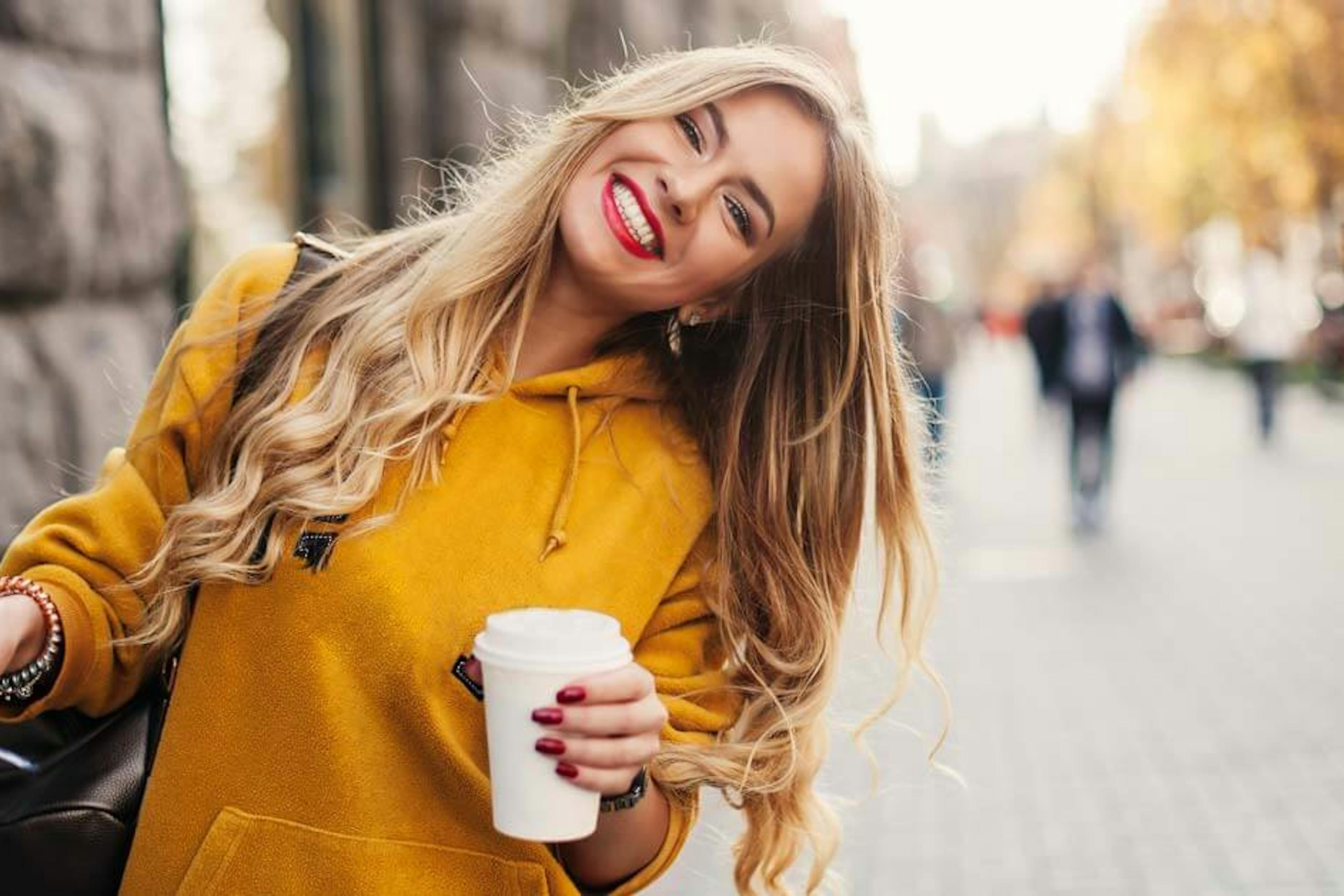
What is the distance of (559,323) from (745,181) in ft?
1.21

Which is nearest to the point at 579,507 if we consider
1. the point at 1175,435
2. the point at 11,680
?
the point at 11,680

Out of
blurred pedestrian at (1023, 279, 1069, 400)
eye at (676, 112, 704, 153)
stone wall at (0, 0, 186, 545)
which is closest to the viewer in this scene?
eye at (676, 112, 704, 153)

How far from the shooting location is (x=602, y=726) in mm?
1600

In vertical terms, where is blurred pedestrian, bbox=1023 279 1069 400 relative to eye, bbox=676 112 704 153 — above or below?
below

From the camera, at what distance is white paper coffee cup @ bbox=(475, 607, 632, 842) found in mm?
1536

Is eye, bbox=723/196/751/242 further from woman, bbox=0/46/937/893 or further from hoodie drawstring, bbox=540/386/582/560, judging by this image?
hoodie drawstring, bbox=540/386/582/560

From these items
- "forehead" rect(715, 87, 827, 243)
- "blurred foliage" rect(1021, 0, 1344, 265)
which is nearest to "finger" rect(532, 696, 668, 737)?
"forehead" rect(715, 87, 827, 243)

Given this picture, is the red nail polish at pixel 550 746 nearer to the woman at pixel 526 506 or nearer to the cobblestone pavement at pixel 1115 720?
the woman at pixel 526 506

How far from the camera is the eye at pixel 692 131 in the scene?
7.18ft

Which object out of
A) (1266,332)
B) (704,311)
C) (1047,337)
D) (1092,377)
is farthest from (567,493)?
(1266,332)

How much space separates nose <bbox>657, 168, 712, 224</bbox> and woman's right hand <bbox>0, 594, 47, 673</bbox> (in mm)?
1007

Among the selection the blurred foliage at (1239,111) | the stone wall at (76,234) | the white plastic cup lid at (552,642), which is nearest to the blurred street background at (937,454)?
the stone wall at (76,234)

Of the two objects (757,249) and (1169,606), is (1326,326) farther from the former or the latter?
(757,249)

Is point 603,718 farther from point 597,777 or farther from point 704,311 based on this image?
point 704,311
